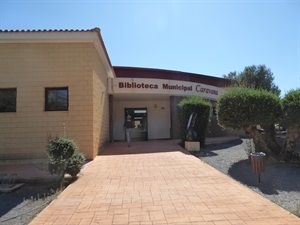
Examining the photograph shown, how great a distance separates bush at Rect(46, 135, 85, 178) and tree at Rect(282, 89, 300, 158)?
6.47 m

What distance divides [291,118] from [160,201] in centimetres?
574

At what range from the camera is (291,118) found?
9102 millimetres

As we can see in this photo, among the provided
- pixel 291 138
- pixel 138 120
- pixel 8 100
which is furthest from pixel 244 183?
pixel 138 120

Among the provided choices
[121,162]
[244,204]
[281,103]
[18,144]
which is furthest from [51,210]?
[281,103]

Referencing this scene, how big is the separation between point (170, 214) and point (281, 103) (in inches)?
256

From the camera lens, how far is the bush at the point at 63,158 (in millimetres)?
7105

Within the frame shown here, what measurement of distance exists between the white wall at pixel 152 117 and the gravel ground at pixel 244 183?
11108mm

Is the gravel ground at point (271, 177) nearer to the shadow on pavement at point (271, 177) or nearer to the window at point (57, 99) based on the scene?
the shadow on pavement at point (271, 177)

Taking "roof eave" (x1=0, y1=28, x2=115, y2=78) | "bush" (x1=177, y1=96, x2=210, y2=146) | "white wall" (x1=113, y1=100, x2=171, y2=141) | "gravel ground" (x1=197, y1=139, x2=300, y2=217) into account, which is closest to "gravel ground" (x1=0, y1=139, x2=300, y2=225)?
"gravel ground" (x1=197, y1=139, x2=300, y2=217)

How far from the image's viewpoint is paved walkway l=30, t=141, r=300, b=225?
15.0ft

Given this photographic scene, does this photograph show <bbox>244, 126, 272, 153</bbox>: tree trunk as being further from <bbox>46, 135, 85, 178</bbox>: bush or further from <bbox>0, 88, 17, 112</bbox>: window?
<bbox>0, 88, 17, 112</bbox>: window

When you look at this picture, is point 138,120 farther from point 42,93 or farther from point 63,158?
point 63,158

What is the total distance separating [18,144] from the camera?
10.5 metres

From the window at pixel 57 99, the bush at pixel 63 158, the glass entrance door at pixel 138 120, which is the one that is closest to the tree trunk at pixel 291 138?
the bush at pixel 63 158
